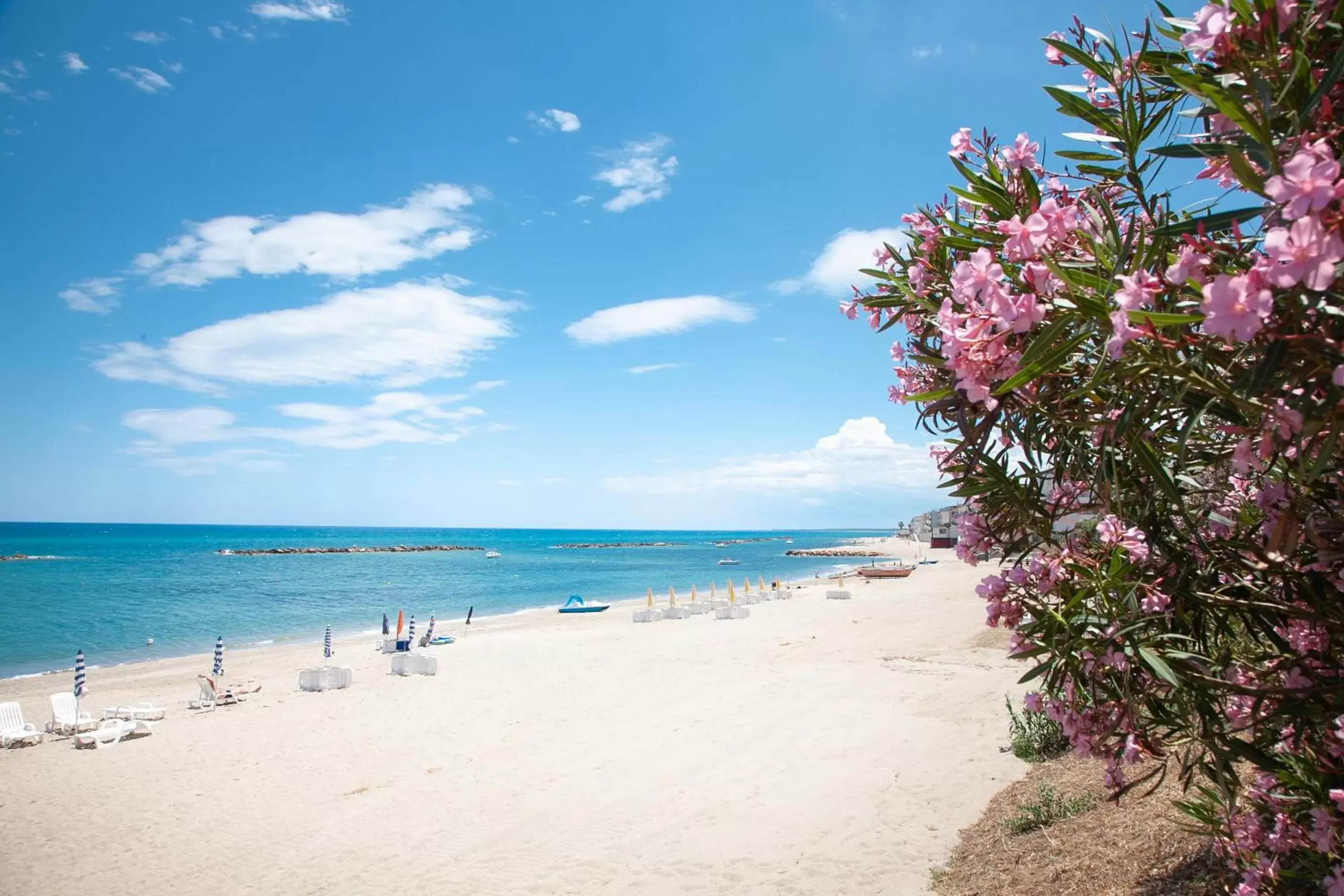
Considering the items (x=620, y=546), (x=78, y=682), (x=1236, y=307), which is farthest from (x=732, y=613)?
(x=620, y=546)

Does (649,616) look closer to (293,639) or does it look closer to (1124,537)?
(293,639)

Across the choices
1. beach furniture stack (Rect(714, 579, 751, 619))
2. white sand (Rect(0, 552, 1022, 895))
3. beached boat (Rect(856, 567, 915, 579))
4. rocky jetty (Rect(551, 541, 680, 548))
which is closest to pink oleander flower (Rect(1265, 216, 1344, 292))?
white sand (Rect(0, 552, 1022, 895))

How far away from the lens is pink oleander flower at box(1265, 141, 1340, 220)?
3.07 feet

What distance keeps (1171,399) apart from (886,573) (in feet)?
131

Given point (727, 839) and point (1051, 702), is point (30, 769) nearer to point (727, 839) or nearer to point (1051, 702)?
point (727, 839)

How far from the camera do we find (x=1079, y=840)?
13.9 feet

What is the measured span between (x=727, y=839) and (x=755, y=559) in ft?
265

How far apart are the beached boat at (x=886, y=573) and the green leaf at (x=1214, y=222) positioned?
1555 inches

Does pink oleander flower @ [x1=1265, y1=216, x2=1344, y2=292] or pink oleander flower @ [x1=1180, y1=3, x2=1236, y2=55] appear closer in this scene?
pink oleander flower @ [x1=1265, y1=216, x2=1344, y2=292]

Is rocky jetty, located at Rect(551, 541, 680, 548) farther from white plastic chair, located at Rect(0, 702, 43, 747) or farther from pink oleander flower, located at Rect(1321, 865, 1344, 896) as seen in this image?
pink oleander flower, located at Rect(1321, 865, 1344, 896)

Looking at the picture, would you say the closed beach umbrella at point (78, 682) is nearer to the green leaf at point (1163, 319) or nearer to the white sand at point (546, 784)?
the white sand at point (546, 784)

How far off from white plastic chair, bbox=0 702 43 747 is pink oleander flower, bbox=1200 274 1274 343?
1484 centimetres

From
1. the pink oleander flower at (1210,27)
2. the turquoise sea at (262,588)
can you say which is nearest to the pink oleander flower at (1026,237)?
the pink oleander flower at (1210,27)

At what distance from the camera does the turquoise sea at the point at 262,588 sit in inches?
1024
